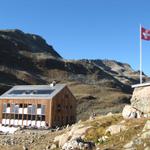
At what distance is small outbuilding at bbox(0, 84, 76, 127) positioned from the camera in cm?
7659

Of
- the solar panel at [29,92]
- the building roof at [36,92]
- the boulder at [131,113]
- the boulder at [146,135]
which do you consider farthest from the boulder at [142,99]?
the solar panel at [29,92]

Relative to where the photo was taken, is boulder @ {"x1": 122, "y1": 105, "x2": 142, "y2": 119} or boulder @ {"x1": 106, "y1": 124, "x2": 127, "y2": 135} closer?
boulder @ {"x1": 106, "y1": 124, "x2": 127, "y2": 135}

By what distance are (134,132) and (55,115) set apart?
1763 inches

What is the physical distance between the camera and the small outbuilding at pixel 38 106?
76.6 metres

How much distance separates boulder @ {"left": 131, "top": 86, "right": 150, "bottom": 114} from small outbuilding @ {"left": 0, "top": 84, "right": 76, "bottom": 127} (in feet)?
120

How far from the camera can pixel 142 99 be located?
1558 inches

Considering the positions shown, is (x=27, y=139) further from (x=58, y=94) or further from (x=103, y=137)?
(x=58, y=94)

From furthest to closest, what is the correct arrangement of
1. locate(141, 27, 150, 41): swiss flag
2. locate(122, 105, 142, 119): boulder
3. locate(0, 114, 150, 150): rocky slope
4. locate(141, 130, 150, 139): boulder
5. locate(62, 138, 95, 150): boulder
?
1. locate(141, 27, 150, 41): swiss flag
2. locate(122, 105, 142, 119): boulder
3. locate(62, 138, 95, 150): boulder
4. locate(0, 114, 150, 150): rocky slope
5. locate(141, 130, 150, 139): boulder

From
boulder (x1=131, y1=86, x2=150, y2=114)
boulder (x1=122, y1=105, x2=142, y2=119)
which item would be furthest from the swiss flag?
boulder (x1=122, y1=105, x2=142, y2=119)

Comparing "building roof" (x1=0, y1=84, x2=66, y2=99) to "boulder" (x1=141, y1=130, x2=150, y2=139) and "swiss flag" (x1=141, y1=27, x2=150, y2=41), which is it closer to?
"swiss flag" (x1=141, y1=27, x2=150, y2=41)

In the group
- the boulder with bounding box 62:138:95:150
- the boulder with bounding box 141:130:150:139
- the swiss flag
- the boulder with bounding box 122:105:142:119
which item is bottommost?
the boulder with bounding box 62:138:95:150

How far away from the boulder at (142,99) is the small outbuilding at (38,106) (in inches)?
1443

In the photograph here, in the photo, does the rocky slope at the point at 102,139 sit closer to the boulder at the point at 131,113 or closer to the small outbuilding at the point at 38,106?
the boulder at the point at 131,113

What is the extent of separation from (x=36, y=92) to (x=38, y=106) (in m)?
3.31
